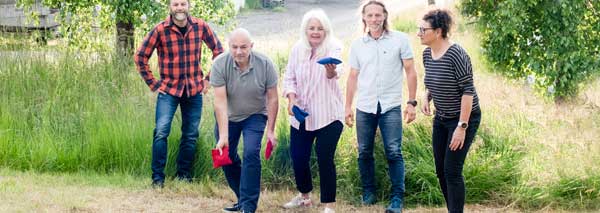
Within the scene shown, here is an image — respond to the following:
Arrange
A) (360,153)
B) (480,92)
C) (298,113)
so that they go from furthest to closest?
1. (480,92)
2. (360,153)
3. (298,113)

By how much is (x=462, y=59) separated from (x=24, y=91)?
15.3ft

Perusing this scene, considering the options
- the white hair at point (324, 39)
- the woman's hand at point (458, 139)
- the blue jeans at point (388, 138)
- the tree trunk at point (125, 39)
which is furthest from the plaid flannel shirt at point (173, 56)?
the woman's hand at point (458, 139)

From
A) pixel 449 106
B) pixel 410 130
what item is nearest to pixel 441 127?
pixel 449 106

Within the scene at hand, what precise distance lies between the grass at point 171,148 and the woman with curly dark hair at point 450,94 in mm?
1248

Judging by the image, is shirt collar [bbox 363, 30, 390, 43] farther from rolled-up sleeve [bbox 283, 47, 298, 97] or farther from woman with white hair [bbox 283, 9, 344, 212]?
rolled-up sleeve [bbox 283, 47, 298, 97]

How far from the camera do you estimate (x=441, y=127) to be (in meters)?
5.50

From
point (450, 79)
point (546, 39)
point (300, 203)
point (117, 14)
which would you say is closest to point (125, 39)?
A: point (117, 14)

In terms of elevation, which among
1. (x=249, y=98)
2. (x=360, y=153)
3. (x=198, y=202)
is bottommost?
(x=198, y=202)

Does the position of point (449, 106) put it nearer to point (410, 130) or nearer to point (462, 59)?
point (462, 59)

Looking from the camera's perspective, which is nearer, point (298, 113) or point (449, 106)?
point (449, 106)

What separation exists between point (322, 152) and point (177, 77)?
1.56 meters

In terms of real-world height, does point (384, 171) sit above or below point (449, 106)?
below

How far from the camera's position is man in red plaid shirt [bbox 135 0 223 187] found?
689 cm

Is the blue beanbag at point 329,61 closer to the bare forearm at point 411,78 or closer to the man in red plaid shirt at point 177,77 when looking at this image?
the bare forearm at point 411,78
